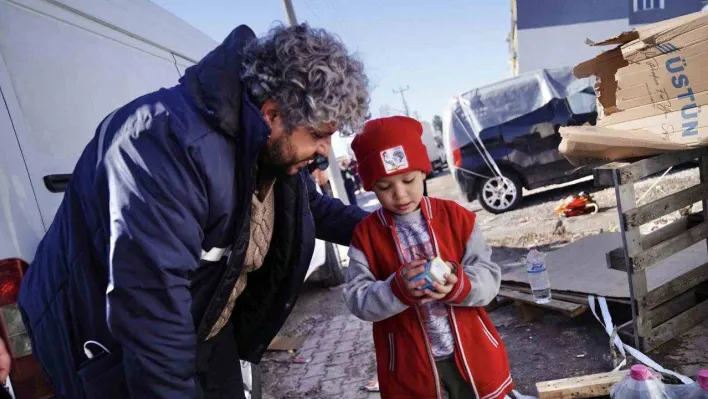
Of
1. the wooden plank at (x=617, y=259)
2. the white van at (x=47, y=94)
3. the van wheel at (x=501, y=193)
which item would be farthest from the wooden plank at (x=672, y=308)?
the van wheel at (x=501, y=193)

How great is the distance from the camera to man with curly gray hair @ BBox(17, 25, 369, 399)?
1191 mm

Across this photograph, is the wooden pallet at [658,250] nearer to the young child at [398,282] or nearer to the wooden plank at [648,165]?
the wooden plank at [648,165]

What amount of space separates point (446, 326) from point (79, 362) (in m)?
1.21

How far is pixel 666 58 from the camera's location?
279 cm

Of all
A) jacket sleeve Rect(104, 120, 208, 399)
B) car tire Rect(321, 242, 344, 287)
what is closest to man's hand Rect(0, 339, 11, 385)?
jacket sleeve Rect(104, 120, 208, 399)

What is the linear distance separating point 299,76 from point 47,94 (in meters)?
1.06

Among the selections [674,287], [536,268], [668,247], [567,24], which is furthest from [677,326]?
[567,24]

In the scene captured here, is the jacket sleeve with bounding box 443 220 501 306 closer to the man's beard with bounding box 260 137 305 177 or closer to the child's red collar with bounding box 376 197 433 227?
the child's red collar with bounding box 376 197 433 227

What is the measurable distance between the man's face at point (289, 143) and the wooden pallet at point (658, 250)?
1986mm

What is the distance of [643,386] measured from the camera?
183 centimetres

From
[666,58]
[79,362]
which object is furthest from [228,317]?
[666,58]

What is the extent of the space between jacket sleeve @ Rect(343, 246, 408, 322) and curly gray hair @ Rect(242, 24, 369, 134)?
59cm

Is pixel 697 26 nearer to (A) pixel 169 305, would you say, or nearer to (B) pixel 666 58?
(B) pixel 666 58

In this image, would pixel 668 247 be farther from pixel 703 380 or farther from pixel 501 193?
pixel 501 193
